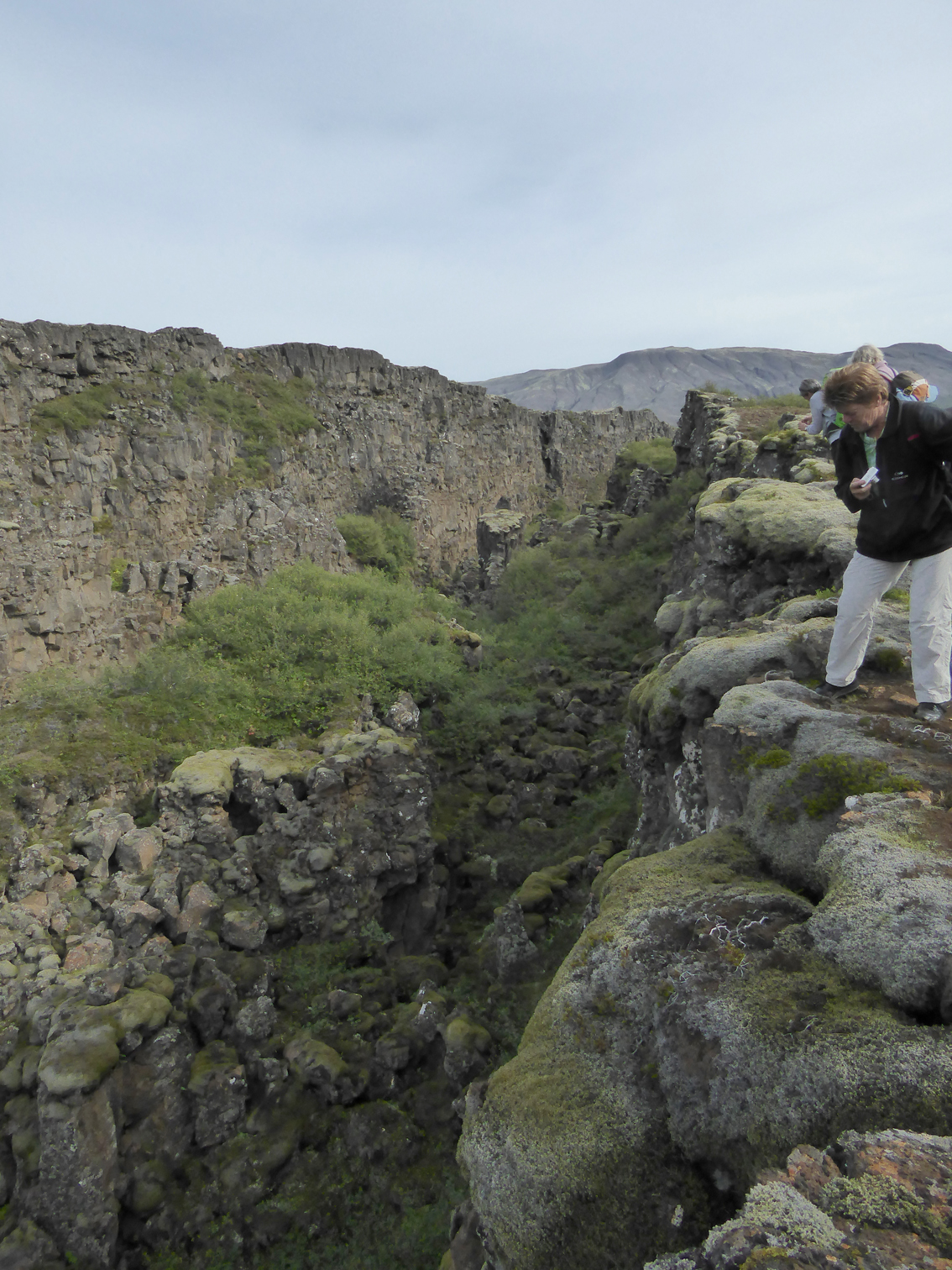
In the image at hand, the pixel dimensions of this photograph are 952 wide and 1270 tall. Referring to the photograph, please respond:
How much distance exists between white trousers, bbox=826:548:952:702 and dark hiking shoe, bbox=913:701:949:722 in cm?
3

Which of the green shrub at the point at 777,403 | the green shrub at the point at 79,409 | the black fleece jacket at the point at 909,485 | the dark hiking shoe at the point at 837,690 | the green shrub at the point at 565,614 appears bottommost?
the green shrub at the point at 565,614

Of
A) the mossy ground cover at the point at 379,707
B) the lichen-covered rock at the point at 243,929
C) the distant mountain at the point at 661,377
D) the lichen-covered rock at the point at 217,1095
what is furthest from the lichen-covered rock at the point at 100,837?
the distant mountain at the point at 661,377

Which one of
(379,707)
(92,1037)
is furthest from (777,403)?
(92,1037)

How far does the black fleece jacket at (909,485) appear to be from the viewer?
389 centimetres

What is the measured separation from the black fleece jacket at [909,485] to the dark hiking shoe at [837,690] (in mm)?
837

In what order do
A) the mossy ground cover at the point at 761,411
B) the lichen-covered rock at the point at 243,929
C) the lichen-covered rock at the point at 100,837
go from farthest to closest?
the mossy ground cover at the point at 761,411 → the lichen-covered rock at the point at 100,837 → the lichen-covered rock at the point at 243,929

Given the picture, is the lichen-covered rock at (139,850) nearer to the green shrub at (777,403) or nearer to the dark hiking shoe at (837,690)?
the dark hiking shoe at (837,690)

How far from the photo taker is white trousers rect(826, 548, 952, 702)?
4.06m

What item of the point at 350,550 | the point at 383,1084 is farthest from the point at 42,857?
the point at 350,550

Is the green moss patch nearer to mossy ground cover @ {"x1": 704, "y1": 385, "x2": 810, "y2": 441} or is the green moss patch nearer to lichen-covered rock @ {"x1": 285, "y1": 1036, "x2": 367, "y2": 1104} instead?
lichen-covered rock @ {"x1": 285, "y1": 1036, "x2": 367, "y2": 1104}

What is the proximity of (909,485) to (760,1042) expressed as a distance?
9.75 ft

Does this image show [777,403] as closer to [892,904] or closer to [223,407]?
[223,407]

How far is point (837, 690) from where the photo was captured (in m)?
4.62

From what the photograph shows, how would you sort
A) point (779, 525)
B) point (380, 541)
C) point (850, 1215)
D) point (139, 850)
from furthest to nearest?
point (380, 541), point (139, 850), point (779, 525), point (850, 1215)
